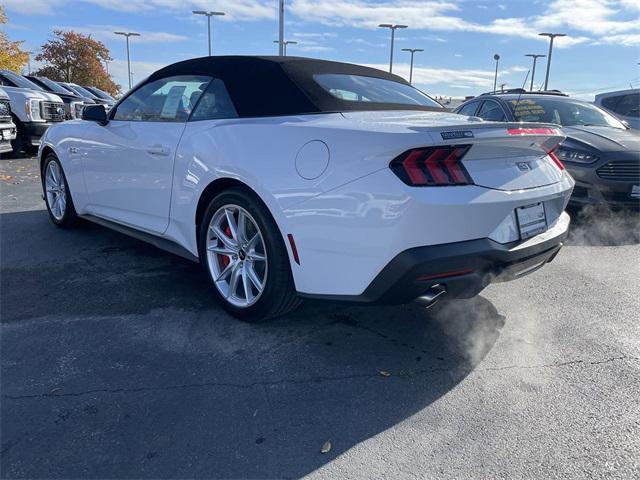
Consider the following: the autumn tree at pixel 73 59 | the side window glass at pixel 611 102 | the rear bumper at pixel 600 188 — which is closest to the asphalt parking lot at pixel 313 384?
the rear bumper at pixel 600 188

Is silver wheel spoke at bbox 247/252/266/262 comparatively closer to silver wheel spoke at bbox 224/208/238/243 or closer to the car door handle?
silver wheel spoke at bbox 224/208/238/243

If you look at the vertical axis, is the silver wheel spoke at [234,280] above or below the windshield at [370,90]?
below

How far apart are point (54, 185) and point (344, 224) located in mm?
4021

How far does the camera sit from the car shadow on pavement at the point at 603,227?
5.38 metres

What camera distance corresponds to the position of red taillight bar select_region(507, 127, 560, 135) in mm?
2684

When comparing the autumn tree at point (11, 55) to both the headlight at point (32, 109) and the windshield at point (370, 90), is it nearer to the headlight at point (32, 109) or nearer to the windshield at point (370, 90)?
the headlight at point (32, 109)

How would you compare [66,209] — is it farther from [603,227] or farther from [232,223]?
[603,227]

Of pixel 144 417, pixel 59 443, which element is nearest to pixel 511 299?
pixel 144 417

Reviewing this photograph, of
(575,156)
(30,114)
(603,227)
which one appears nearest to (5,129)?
(30,114)

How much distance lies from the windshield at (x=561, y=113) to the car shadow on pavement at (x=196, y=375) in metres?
3.74

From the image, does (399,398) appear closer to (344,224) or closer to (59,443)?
(344,224)

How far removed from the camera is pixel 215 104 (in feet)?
11.2

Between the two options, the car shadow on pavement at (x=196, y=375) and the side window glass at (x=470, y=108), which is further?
the side window glass at (x=470, y=108)

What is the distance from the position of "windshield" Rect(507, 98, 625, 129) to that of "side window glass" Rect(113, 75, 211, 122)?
4222 mm
